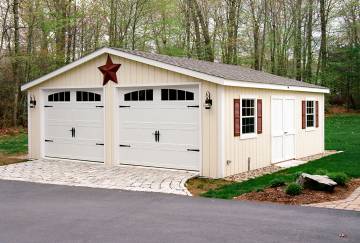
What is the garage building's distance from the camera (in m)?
10.8

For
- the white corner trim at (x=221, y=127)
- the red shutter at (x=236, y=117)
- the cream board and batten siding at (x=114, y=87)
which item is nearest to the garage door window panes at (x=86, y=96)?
the cream board and batten siding at (x=114, y=87)

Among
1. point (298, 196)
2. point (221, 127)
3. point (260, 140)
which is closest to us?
point (298, 196)

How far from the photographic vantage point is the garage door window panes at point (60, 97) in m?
13.6

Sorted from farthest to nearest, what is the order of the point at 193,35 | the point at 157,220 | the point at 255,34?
the point at 255,34, the point at 193,35, the point at 157,220

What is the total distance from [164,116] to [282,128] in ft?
13.1

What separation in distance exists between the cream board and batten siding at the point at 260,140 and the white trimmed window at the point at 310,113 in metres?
0.21

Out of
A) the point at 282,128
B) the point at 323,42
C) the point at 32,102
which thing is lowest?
the point at 282,128

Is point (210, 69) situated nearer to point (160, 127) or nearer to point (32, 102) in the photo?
point (160, 127)

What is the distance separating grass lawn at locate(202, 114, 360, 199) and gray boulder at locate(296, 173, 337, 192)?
83cm

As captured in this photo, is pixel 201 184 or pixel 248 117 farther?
pixel 248 117

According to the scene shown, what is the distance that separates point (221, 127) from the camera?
10508 millimetres

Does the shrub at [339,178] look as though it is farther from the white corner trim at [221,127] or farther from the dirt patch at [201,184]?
the white corner trim at [221,127]

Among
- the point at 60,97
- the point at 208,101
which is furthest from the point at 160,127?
the point at 60,97

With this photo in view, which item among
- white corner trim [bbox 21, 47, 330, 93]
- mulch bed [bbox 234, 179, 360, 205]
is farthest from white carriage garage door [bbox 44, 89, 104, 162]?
mulch bed [bbox 234, 179, 360, 205]
